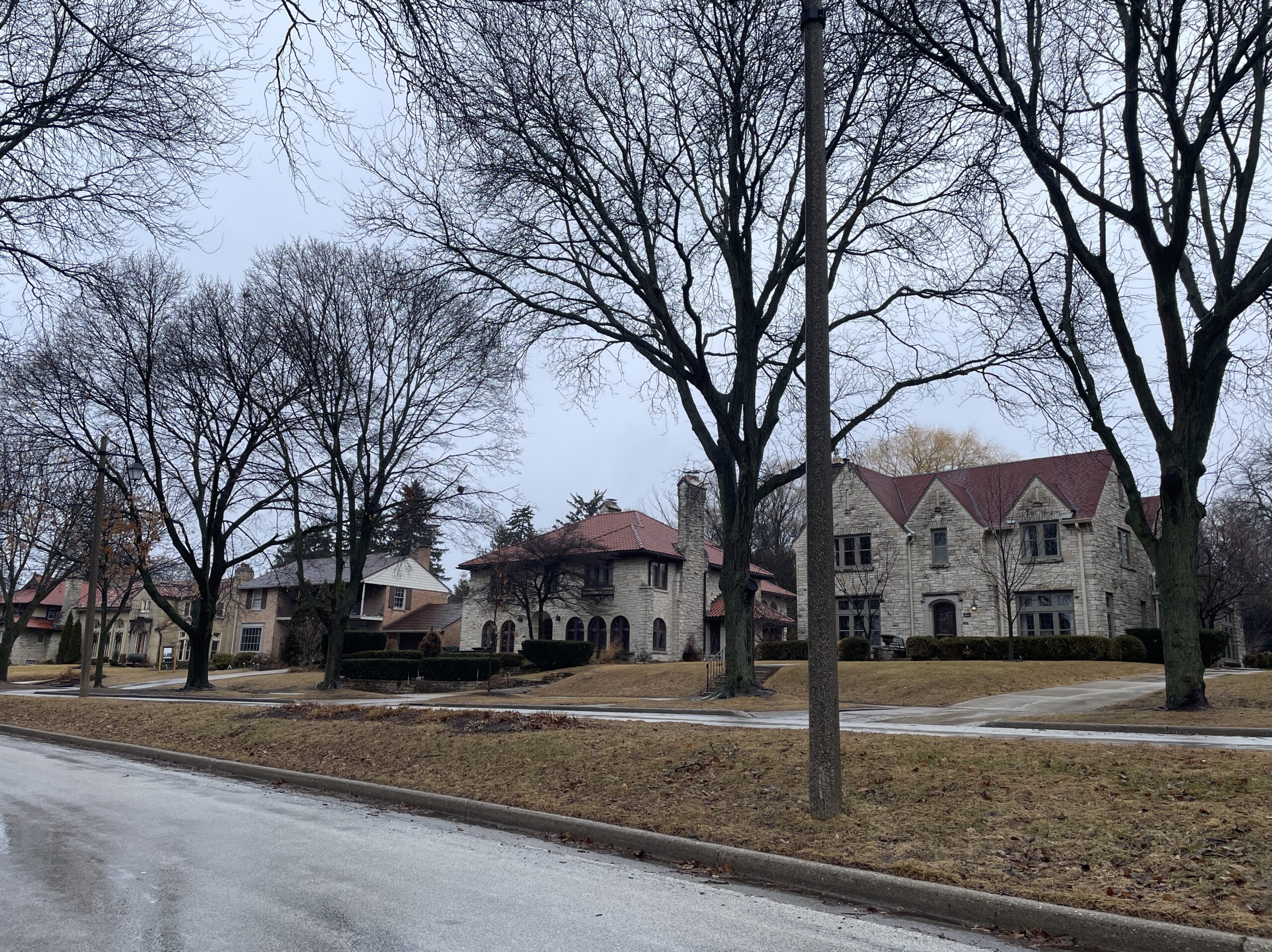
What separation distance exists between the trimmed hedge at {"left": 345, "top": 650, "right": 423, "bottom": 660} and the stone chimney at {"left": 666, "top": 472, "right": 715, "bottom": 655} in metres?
Answer: 13.3

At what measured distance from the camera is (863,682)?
2728 centimetres

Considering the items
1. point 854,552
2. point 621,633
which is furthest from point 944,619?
point 621,633

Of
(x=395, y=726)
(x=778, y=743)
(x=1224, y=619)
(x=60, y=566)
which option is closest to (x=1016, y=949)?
(x=778, y=743)

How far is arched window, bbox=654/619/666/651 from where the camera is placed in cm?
4634

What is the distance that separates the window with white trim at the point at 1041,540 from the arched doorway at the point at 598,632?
20.5 meters

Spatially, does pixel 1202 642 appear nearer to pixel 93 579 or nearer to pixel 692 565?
pixel 692 565

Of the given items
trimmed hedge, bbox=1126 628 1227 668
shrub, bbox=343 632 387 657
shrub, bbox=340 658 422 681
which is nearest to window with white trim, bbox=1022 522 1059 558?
trimmed hedge, bbox=1126 628 1227 668

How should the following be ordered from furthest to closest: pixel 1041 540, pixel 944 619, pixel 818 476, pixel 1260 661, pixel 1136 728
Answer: pixel 944 619 < pixel 1041 540 < pixel 1260 661 < pixel 1136 728 < pixel 818 476

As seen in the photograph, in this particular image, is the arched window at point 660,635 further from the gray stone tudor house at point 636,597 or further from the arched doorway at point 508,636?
the arched doorway at point 508,636

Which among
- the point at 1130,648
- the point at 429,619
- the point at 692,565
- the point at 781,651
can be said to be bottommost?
the point at 781,651

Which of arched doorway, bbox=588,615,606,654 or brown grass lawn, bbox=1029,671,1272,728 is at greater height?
arched doorway, bbox=588,615,606,654

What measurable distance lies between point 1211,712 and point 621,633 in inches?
1293

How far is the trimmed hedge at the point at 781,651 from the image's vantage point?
128 feet

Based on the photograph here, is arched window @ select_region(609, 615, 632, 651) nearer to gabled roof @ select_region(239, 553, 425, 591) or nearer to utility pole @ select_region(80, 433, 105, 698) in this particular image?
gabled roof @ select_region(239, 553, 425, 591)
